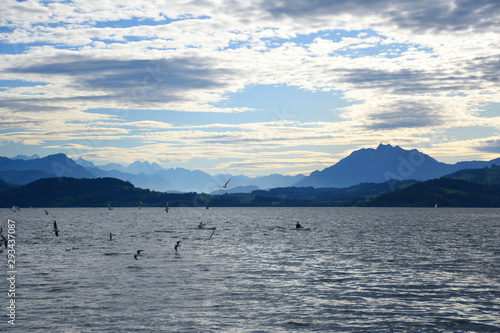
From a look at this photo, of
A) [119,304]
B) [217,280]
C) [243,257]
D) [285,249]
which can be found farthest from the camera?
[285,249]

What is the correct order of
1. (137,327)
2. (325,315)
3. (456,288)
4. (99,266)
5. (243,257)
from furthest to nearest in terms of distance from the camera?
(243,257) < (99,266) < (456,288) < (325,315) < (137,327)

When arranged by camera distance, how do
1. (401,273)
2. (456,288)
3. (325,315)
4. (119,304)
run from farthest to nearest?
(401,273) → (456,288) → (119,304) → (325,315)

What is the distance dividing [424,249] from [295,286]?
173 feet

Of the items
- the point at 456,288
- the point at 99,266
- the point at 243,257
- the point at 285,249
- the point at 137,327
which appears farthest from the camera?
the point at 285,249

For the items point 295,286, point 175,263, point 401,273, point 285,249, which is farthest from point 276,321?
point 285,249

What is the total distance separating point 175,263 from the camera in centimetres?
6844

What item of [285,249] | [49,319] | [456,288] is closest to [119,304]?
[49,319]

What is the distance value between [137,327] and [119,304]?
7.88 metres

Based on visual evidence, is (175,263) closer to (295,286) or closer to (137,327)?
(295,286)

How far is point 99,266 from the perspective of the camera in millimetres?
64938

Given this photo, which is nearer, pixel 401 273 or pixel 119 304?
pixel 119 304

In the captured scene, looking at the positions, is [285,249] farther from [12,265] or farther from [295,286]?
[12,265]

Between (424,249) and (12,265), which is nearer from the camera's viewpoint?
(12,265)

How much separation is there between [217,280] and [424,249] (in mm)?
55785
